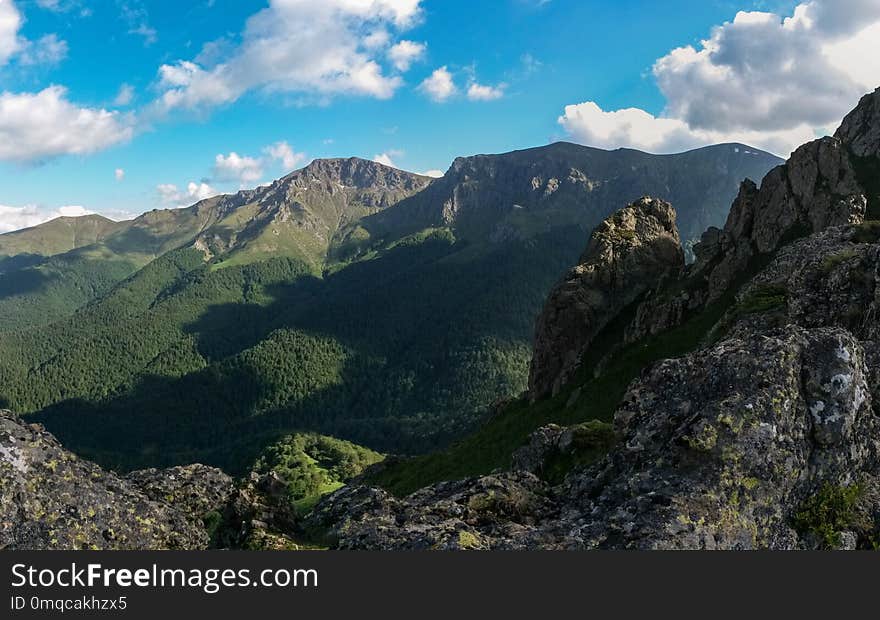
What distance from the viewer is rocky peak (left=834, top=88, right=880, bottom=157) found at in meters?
95.6

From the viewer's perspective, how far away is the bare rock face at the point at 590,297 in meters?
104

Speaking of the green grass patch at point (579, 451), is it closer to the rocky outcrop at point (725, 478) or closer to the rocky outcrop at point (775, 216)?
the rocky outcrop at point (725, 478)

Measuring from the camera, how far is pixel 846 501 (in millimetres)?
15055

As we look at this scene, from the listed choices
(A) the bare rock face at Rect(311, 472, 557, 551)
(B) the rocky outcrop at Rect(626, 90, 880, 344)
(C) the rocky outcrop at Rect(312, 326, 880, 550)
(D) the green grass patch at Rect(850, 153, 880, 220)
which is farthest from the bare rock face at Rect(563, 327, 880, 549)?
(D) the green grass patch at Rect(850, 153, 880, 220)

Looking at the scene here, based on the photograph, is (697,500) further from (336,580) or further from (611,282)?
(611,282)

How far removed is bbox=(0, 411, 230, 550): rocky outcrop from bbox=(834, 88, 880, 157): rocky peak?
391 ft

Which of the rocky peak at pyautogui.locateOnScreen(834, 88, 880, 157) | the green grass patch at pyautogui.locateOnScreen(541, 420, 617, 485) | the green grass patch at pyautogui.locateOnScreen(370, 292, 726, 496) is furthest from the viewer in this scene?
the rocky peak at pyautogui.locateOnScreen(834, 88, 880, 157)

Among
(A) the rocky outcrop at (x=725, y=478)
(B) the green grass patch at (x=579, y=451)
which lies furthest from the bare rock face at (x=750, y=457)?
(B) the green grass patch at (x=579, y=451)

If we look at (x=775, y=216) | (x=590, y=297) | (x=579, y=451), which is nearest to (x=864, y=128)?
(x=775, y=216)

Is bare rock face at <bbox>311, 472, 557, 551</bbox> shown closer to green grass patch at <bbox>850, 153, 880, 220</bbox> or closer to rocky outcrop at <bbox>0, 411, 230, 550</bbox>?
rocky outcrop at <bbox>0, 411, 230, 550</bbox>

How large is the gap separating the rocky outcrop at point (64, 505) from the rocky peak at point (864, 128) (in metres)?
119

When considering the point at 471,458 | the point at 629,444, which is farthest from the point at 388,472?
the point at 629,444

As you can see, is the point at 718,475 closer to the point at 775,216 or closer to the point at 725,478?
the point at 725,478

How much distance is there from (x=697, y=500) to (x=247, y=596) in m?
11.9
